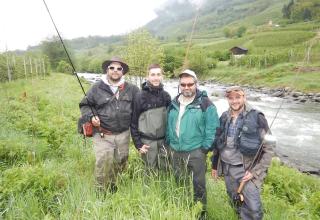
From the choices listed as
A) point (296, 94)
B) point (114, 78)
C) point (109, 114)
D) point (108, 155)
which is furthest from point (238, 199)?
point (296, 94)

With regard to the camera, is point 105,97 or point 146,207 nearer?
point 146,207

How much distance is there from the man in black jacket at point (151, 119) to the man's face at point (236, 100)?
3.32ft

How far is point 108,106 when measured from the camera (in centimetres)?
520

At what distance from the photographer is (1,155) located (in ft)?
22.7

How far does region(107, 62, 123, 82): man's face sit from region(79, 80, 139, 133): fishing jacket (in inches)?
6.0

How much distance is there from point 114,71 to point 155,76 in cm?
66

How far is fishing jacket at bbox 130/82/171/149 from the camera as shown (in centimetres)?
517

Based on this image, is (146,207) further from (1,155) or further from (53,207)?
(1,155)

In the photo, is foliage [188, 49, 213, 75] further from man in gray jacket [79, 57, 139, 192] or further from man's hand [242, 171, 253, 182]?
man's hand [242, 171, 253, 182]

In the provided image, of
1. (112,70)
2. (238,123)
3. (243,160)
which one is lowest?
(243,160)

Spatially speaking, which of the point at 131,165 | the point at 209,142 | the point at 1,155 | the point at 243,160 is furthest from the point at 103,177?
the point at 1,155

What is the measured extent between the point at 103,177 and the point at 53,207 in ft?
2.87

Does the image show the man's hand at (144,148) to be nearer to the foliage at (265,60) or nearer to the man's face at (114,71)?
the man's face at (114,71)

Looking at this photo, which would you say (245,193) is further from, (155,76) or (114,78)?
(114,78)
